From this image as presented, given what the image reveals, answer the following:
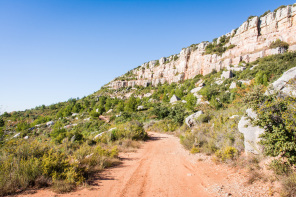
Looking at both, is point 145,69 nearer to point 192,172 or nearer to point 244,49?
point 244,49

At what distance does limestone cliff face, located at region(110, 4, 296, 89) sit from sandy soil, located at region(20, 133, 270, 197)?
147ft

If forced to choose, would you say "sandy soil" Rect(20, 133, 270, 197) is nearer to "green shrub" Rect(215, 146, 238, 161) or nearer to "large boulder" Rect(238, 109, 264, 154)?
"green shrub" Rect(215, 146, 238, 161)

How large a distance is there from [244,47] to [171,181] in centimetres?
5278

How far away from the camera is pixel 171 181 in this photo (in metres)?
4.43

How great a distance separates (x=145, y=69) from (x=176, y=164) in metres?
82.5

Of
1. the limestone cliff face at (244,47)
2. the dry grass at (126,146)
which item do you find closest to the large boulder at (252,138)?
the dry grass at (126,146)

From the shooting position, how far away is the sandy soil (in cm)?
369

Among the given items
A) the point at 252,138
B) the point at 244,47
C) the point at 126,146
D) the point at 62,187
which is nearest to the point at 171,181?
the point at 62,187

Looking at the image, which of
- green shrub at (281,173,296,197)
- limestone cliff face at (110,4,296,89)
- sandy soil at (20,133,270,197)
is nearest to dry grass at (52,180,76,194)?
sandy soil at (20,133,270,197)

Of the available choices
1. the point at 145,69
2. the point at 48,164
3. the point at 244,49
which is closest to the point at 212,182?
the point at 48,164

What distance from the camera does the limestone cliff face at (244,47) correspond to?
3741 centimetres

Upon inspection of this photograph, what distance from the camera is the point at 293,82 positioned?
4238 millimetres

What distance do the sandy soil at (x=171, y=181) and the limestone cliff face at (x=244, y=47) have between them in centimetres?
4483

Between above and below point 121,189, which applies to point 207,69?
above
